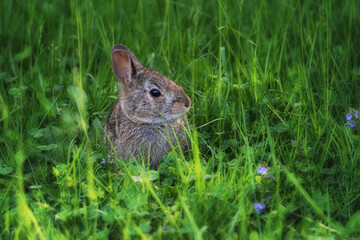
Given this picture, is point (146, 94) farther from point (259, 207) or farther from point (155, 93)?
point (259, 207)

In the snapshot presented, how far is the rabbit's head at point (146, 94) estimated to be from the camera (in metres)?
4.43

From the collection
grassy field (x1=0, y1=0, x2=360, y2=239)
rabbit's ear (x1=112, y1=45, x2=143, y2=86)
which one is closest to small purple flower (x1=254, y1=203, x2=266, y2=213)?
grassy field (x1=0, y1=0, x2=360, y2=239)

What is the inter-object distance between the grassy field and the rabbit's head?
0.58 ft

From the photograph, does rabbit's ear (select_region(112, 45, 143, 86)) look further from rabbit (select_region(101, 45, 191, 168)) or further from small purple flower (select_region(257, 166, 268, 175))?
small purple flower (select_region(257, 166, 268, 175))

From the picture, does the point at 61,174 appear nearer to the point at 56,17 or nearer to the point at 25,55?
the point at 25,55

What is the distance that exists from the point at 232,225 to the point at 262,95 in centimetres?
159

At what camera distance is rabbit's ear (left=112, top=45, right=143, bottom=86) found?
15.4 feet

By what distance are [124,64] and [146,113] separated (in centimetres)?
52

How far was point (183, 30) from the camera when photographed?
5.58 m

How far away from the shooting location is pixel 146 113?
4535 millimetres

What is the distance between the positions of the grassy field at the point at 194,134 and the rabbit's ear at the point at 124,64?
1.21ft

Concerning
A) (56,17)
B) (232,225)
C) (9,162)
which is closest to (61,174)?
(9,162)

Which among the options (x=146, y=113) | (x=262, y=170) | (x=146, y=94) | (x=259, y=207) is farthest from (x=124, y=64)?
(x=259, y=207)

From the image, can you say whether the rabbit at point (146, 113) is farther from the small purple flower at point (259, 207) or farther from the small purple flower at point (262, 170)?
the small purple flower at point (259, 207)
